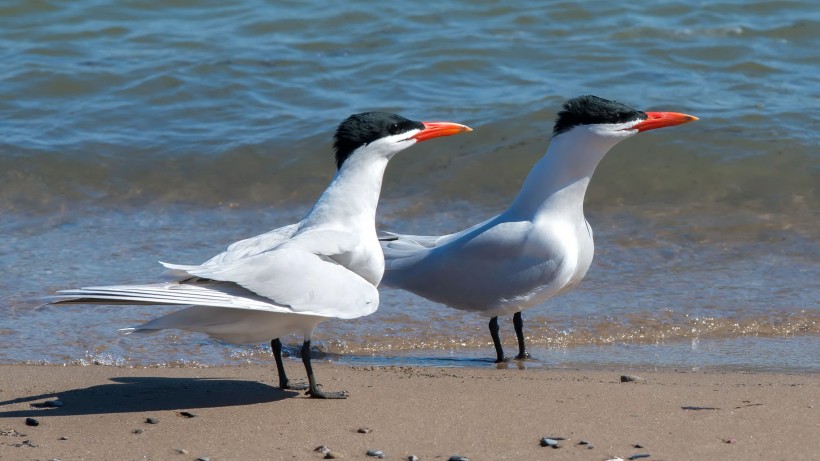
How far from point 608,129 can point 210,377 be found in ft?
7.03

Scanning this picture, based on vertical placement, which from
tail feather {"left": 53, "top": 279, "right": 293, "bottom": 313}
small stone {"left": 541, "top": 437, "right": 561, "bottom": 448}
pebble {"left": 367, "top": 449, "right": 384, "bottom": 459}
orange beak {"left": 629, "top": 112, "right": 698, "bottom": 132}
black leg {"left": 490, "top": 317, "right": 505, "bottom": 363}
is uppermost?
orange beak {"left": 629, "top": 112, "right": 698, "bottom": 132}

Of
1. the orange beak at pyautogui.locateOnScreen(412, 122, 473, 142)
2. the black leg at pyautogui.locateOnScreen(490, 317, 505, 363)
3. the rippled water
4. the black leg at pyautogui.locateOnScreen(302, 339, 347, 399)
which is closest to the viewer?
the black leg at pyautogui.locateOnScreen(302, 339, 347, 399)

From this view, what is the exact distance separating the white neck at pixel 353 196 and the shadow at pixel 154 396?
714mm

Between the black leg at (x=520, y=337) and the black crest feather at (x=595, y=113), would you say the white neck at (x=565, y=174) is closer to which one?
the black crest feather at (x=595, y=113)

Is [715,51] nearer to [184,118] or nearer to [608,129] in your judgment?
[184,118]

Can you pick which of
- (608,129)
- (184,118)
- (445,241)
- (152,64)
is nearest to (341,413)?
(445,241)

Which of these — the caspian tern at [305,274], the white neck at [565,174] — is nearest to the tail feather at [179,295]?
the caspian tern at [305,274]

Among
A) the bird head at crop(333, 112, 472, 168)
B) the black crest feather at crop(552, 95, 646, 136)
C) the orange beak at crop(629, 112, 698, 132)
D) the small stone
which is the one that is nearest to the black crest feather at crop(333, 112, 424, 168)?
the bird head at crop(333, 112, 472, 168)

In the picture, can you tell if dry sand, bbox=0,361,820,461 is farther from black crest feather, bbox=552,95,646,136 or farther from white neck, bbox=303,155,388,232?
black crest feather, bbox=552,95,646,136

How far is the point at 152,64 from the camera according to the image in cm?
1045

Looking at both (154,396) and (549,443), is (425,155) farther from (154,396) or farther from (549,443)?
(549,443)

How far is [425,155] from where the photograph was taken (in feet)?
28.4

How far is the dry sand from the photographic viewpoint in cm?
370

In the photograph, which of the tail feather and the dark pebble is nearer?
the tail feather
